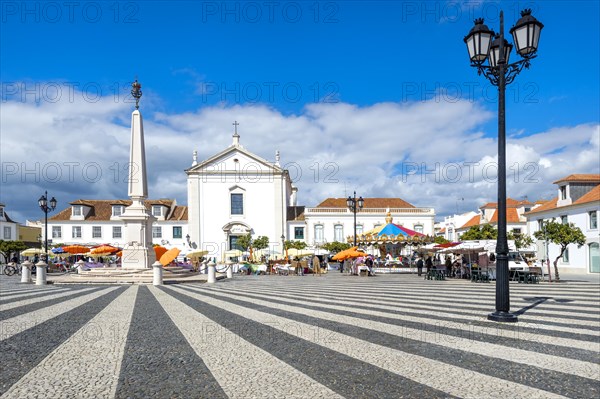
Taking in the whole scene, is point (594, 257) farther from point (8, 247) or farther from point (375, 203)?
point (8, 247)

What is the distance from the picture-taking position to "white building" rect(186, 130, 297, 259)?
186ft

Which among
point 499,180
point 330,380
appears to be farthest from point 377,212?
point 330,380

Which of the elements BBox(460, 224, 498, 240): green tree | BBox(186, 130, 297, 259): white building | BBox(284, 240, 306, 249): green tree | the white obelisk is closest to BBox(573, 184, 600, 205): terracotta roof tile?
BBox(460, 224, 498, 240): green tree

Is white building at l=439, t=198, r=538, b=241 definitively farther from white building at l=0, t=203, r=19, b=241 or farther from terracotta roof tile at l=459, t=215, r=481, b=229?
white building at l=0, t=203, r=19, b=241

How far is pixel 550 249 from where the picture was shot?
39406mm

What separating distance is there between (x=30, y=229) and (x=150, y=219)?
205 feet

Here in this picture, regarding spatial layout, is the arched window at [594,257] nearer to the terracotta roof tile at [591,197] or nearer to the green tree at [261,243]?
the terracotta roof tile at [591,197]

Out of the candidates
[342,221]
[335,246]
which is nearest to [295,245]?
[335,246]

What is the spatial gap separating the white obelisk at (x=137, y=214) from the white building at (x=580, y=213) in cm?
2940

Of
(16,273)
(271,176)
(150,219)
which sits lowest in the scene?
(16,273)

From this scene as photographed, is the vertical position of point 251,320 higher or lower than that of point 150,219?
lower

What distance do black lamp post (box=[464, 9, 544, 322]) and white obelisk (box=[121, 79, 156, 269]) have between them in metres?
20.1

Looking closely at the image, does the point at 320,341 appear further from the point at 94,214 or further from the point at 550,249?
the point at 94,214

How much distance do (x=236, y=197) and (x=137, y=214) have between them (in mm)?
32963
